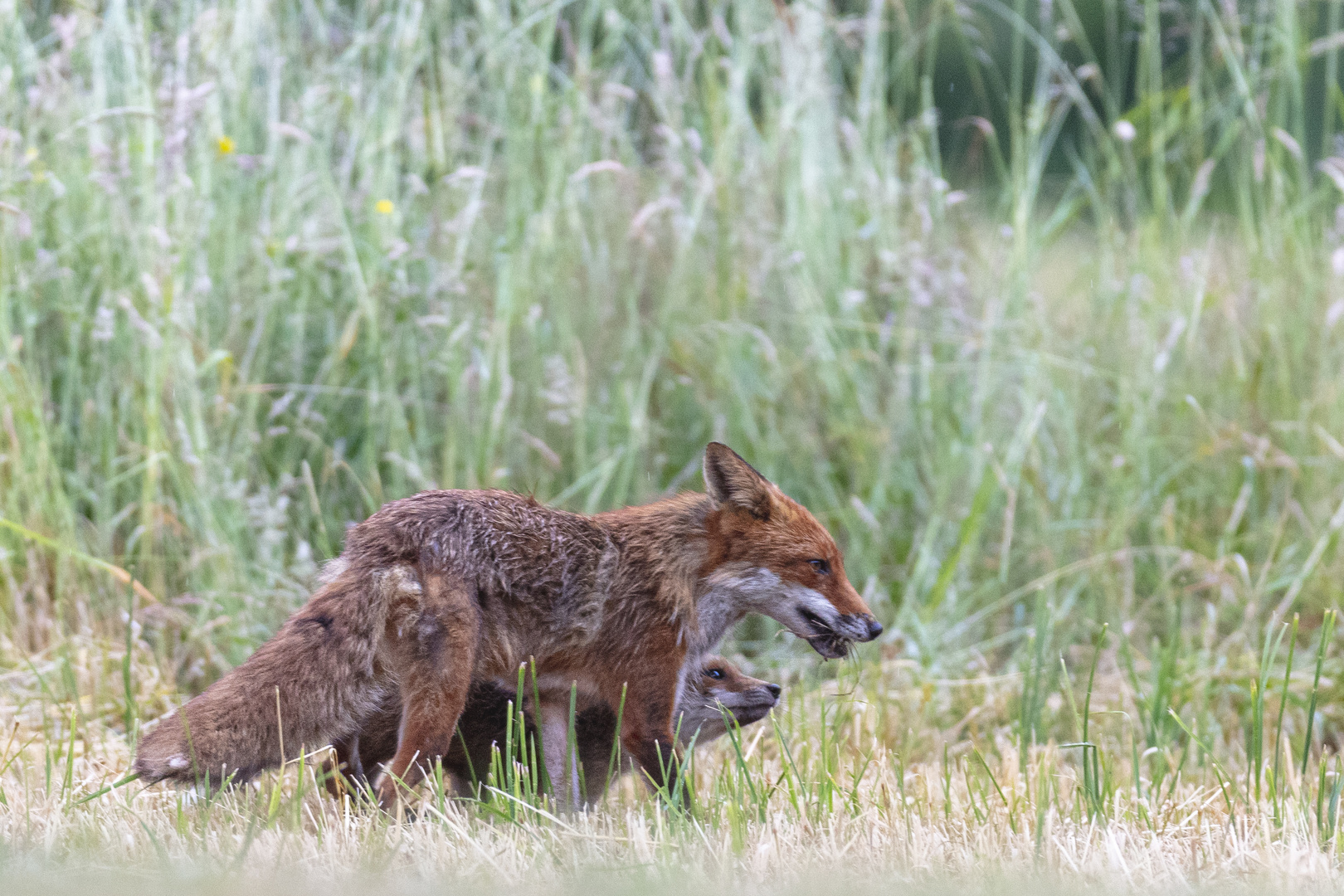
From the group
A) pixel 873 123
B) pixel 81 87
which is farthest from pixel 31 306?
pixel 873 123

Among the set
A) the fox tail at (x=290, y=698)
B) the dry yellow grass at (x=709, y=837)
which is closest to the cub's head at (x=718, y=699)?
the dry yellow grass at (x=709, y=837)

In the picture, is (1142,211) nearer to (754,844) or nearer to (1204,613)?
(1204,613)

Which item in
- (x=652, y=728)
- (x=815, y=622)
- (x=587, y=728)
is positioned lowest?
(x=587, y=728)

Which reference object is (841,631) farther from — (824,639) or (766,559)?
(766,559)

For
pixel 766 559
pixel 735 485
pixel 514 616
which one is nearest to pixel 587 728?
pixel 514 616

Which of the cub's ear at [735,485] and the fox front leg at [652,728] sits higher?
the cub's ear at [735,485]

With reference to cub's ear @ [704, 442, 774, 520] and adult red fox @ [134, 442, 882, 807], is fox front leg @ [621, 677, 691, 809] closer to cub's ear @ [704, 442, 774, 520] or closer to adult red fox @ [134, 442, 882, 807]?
adult red fox @ [134, 442, 882, 807]

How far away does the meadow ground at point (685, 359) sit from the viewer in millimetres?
4555

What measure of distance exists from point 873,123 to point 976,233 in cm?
70

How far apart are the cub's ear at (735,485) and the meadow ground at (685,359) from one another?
0.60 metres

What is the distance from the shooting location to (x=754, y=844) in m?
2.86

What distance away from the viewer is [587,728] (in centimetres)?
376

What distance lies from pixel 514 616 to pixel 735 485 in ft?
2.29

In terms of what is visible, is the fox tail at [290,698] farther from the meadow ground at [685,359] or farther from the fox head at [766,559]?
the fox head at [766,559]
